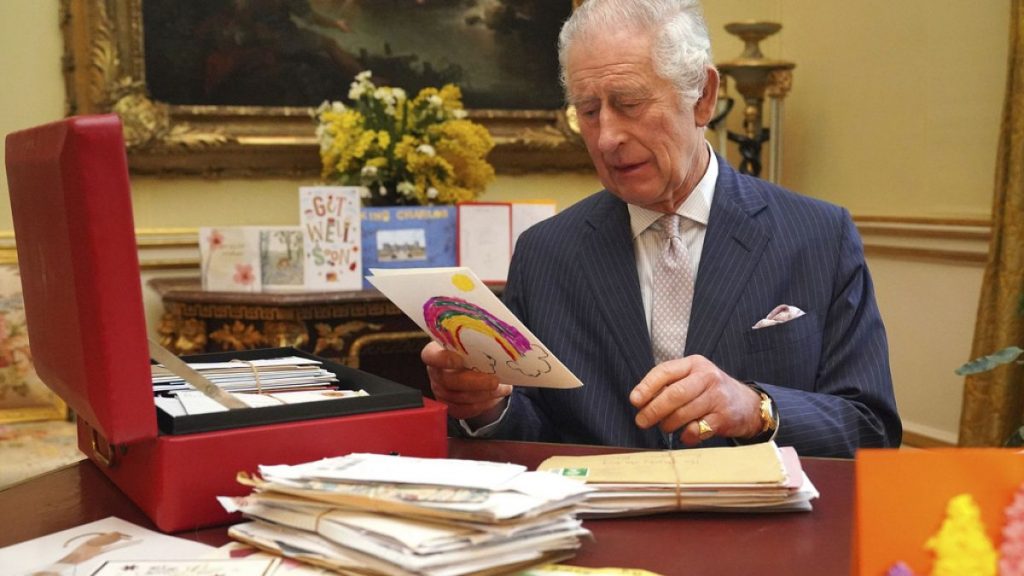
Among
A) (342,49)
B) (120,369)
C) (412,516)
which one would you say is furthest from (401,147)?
(412,516)

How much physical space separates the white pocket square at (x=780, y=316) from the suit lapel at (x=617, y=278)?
20cm

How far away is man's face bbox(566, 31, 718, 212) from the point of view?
1.78m

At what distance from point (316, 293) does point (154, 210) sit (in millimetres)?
993

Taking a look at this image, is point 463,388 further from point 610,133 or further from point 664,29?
point 664,29

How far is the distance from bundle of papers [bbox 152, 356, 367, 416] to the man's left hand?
0.37 m

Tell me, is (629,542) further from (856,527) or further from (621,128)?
(621,128)

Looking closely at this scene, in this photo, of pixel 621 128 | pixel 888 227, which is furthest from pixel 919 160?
pixel 621 128

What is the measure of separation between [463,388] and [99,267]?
63 cm

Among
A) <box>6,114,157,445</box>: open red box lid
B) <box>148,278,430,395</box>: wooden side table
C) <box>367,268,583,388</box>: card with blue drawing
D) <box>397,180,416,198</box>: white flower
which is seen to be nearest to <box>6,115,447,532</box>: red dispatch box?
<box>6,114,157,445</box>: open red box lid

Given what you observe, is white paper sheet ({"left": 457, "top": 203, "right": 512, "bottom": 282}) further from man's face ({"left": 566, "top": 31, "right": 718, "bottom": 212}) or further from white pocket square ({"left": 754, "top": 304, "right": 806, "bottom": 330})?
white pocket square ({"left": 754, "top": 304, "right": 806, "bottom": 330})

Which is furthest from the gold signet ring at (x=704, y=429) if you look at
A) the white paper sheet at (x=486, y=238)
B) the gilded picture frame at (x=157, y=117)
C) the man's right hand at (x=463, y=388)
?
the gilded picture frame at (x=157, y=117)

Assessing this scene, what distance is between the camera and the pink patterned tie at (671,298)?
1.84 metres

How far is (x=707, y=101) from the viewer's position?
1930 millimetres

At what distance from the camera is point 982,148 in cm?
385
